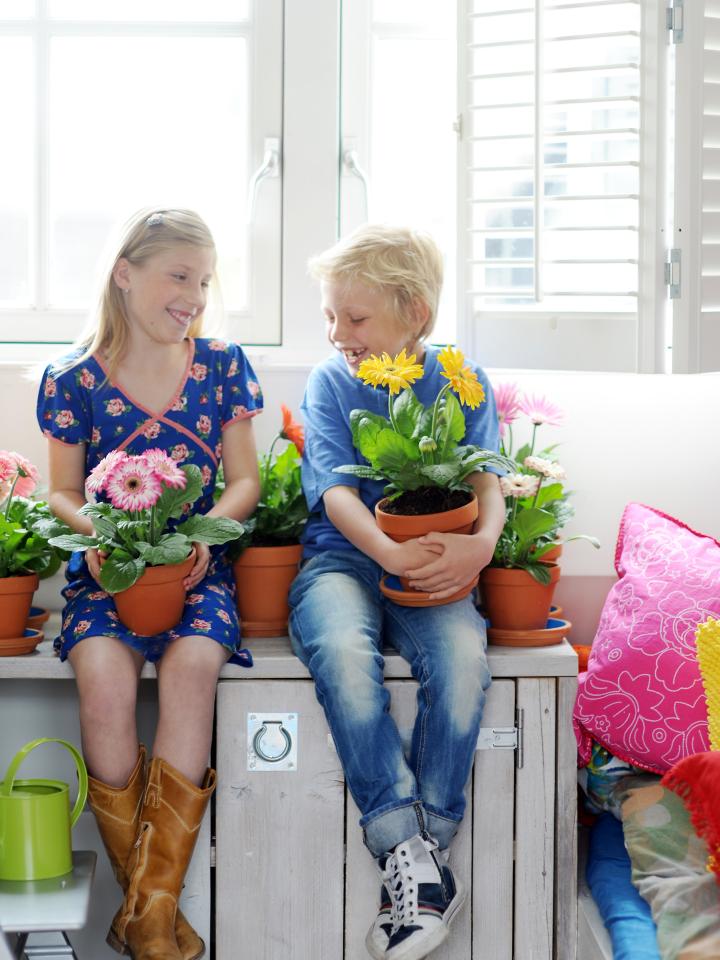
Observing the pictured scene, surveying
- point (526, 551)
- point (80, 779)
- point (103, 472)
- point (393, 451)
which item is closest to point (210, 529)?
point (103, 472)

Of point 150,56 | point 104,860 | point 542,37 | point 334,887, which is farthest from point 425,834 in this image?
point 150,56

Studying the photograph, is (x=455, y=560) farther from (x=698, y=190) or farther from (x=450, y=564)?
(x=698, y=190)

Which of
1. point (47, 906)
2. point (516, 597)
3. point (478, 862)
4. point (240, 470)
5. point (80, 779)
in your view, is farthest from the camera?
point (240, 470)

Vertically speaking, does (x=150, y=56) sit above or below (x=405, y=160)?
above

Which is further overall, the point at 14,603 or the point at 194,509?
the point at 194,509

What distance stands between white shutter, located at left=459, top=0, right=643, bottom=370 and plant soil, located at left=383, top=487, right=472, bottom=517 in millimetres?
423

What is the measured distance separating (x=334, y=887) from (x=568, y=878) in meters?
0.35

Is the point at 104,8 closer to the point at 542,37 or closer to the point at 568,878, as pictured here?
the point at 542,37

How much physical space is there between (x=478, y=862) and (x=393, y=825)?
0.71 feet

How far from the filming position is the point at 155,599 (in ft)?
5.49

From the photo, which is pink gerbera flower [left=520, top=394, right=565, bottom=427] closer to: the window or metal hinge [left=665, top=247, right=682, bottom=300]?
metal hinge [left=665, top=247, right=682, bottom=300]

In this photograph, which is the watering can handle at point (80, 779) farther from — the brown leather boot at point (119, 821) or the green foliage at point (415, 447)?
the green foliage at point (415, 447)

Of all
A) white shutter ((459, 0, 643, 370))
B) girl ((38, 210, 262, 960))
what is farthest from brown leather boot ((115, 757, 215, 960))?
white shutter ((459, 0, 643, 370))

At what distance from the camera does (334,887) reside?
173 centimetres
